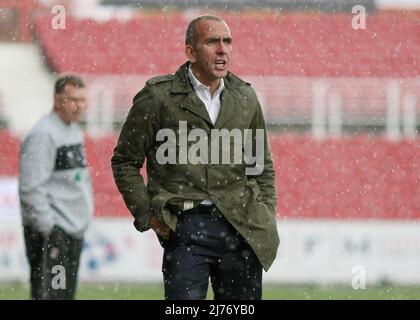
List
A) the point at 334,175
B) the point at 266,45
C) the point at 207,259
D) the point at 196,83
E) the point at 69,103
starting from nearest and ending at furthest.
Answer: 1. the point at 207,259
2. the point at 196,83
3. the point at 69,103
4. the point at 334,175
5. the point at 266,45

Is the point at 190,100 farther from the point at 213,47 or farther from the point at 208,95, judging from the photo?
the point at 213,47

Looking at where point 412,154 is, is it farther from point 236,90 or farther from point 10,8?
point 236,90

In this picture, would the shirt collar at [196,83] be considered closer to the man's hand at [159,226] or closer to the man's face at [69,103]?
the man's hand at [159,226]

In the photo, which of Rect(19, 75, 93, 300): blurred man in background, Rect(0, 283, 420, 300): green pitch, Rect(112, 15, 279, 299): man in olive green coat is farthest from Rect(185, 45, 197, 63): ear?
Rect(0, 283, 420, 300): green pitch

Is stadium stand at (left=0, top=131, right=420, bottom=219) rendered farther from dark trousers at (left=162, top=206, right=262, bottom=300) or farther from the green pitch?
dark trousers at (left=162, top=206, right=262, bottom=300)

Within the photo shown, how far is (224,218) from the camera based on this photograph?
392cm

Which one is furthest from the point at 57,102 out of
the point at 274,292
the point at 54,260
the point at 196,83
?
the point at 274,292

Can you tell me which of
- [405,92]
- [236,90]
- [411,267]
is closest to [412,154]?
[405,92]

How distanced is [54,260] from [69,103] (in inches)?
30.8

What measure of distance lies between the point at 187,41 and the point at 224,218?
607 mm

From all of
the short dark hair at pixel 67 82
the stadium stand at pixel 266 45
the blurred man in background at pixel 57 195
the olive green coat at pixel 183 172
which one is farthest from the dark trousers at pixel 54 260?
the stadium stand at pixel 266 45

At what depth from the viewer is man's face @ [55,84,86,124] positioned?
5941mm

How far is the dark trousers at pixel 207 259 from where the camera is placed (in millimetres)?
3881

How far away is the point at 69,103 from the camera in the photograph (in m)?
5.94
